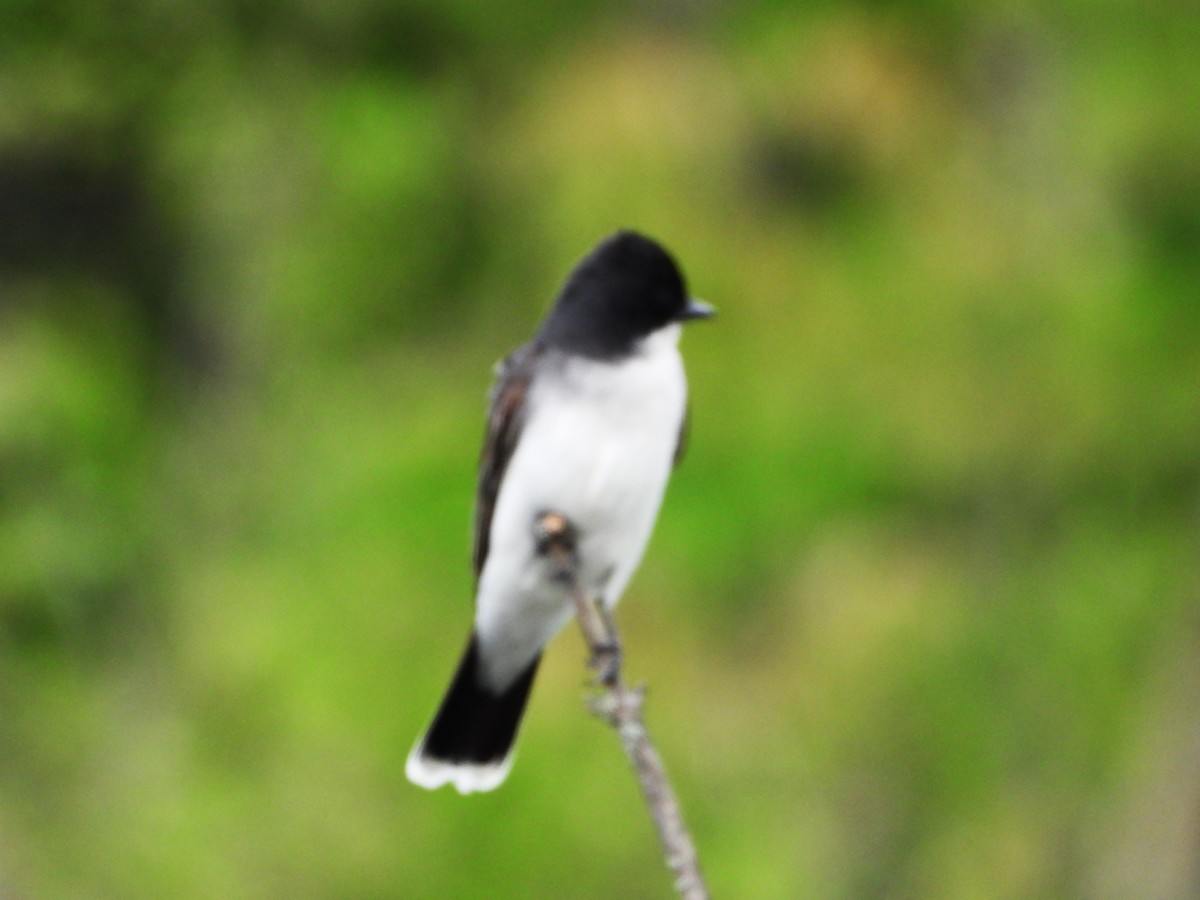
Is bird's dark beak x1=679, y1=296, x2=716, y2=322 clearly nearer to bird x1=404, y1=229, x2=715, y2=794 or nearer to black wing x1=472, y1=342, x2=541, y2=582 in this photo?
bird x1=404, y1=229, x2=715, y2=794

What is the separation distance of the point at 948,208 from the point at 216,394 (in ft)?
10.9

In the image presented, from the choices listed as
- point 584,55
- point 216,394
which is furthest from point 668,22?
point 216,394

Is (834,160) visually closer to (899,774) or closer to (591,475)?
(899,774)

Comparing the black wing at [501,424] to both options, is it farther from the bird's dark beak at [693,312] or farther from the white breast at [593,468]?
the bird's dark beak at [693,312]

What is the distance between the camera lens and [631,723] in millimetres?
2305

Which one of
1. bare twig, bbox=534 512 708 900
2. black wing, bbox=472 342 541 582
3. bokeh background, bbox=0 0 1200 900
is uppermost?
bokeh background, bbox=0 0 1200 900

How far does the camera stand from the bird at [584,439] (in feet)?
10.9

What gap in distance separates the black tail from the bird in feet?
0.15

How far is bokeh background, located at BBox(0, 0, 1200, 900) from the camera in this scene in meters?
7.27

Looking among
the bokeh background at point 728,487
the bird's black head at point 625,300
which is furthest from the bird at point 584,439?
the bokeh background at point 728,487

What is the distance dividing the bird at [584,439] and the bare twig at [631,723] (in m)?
0.06

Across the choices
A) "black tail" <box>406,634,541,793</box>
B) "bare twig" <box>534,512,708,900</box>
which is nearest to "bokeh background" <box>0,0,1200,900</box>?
"black tail" <box>406,634,541,793</box>

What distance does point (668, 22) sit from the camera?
8.59 m

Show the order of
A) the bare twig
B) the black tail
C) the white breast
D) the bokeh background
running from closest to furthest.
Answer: the bare twig
the white breast
the black tail
the bokeh background
